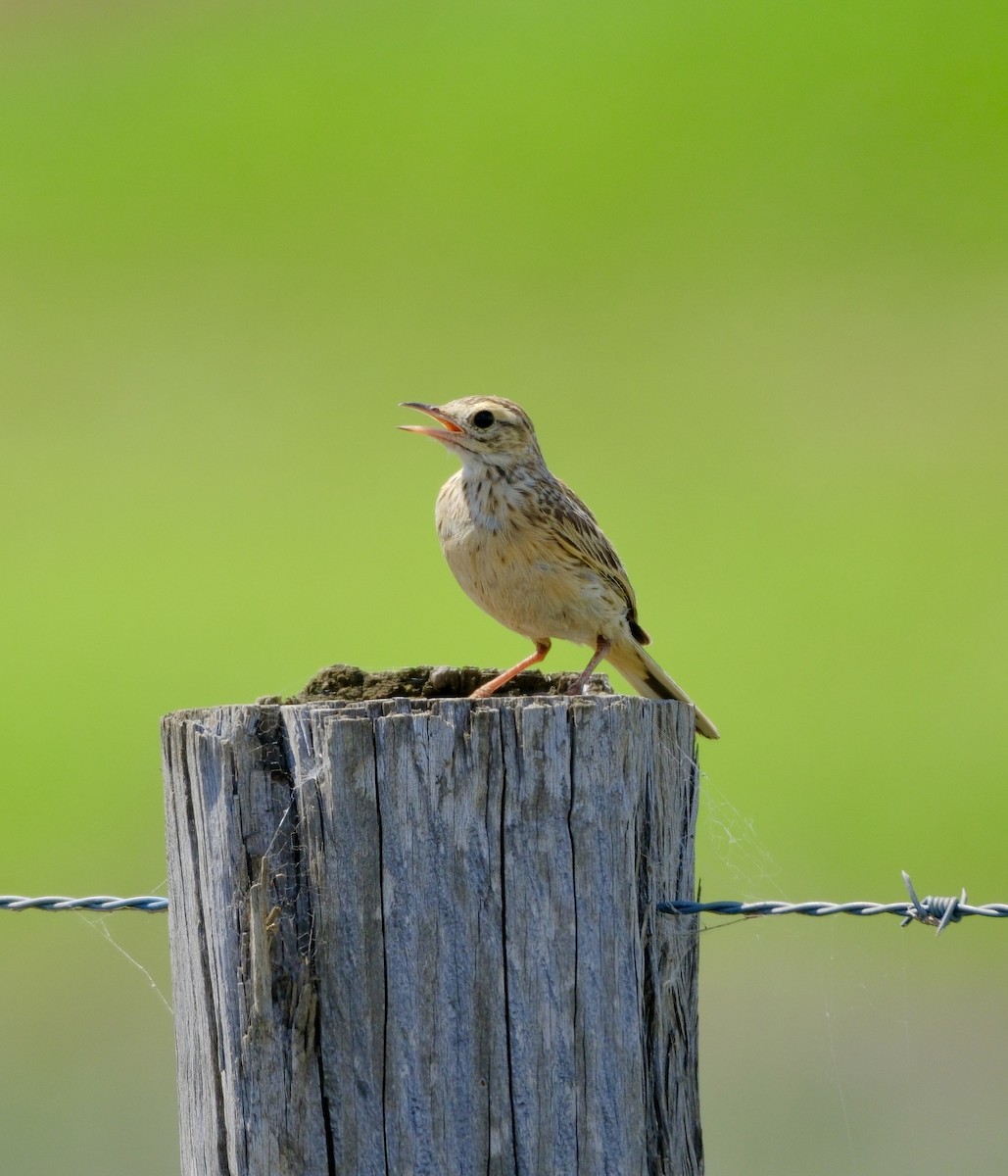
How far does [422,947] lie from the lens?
10.6 ft

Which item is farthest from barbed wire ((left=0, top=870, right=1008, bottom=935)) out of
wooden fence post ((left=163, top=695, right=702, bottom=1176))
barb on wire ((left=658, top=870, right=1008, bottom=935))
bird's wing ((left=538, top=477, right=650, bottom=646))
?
bird's wing ((left=538, top=477, right=650, bottom=646))

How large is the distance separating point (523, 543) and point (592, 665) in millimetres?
558

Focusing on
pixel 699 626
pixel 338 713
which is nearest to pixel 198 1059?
pixel 338 713

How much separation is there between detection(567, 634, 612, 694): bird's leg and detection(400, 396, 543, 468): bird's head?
2.33 ft

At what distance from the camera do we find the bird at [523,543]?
606cm

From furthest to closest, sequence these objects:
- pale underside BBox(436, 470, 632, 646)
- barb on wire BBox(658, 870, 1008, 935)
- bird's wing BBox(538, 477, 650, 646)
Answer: bird's wing BBox(538, 477, 650, 646) < pale underside BBox(436, 470, 632, 646) < barb on wire BBox(658, 870, 1008, 935)

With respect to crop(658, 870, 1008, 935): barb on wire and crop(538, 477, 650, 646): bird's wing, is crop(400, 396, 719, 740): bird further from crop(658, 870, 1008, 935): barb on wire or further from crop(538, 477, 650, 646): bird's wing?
crop(658, 870, 1008, 935): barb on wire

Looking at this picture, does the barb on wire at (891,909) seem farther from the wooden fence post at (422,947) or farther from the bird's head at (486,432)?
the bird's head at (486,432)

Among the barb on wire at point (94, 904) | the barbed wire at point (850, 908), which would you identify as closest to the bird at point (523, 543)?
the barb on wire at point (94, 904)

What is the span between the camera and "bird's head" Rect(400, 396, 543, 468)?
20.8 feet

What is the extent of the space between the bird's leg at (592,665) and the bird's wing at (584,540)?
0.20m

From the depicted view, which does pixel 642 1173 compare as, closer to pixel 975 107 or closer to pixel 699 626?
pixel 699 626

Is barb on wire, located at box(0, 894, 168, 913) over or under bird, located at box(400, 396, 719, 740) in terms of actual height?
under

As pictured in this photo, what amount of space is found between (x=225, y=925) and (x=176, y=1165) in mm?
5665
